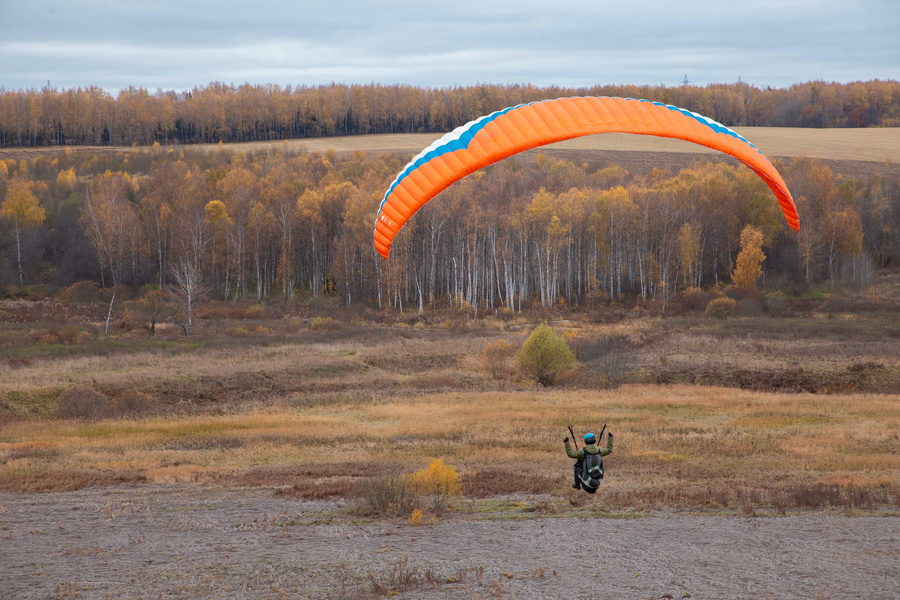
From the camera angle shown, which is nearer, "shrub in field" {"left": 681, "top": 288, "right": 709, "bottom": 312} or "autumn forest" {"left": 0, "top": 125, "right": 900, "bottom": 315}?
"shrub in field" {"left": 681, "top": 288, "right": 709, "bottom": 312}

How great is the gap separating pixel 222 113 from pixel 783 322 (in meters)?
124

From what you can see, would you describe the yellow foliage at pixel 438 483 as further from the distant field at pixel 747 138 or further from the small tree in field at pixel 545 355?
the distant field at pixel 747 138

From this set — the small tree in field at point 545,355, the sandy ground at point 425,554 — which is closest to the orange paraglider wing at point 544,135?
the sandy ground at point 425,554

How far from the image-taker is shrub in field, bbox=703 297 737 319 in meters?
52.4

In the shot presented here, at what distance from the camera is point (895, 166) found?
295 feet

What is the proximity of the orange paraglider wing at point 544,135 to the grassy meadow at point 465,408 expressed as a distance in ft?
23.7

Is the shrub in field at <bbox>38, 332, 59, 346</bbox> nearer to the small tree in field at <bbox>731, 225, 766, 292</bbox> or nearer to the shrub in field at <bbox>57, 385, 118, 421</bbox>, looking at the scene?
the shrub in field at <bbox>57, 385, 118, 421</bbox>

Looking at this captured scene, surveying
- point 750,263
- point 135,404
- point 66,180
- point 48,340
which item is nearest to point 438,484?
point 135,404

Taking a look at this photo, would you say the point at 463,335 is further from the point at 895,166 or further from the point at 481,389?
the point at 895,166

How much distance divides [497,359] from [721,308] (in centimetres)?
2306

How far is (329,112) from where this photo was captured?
14388cm

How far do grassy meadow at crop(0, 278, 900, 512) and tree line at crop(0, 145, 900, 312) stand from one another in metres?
14.1

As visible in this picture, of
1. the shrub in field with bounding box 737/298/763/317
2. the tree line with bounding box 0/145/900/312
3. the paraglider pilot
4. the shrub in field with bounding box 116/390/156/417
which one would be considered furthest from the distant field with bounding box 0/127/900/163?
the paraglider pilot

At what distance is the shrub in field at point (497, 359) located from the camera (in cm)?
3844
